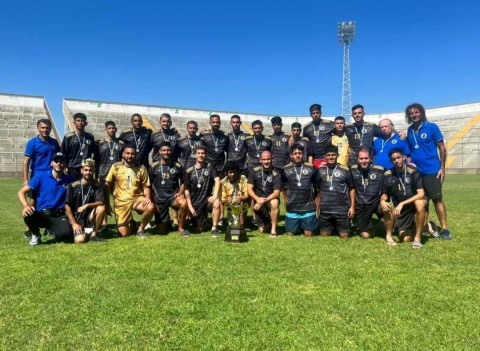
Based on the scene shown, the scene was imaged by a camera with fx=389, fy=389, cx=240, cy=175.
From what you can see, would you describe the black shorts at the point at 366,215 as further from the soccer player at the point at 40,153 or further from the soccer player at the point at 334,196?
the soccer player at the point at 40,153

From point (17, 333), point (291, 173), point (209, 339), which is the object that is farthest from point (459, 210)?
point (17, 333)

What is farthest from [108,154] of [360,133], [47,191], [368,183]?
[360,133]

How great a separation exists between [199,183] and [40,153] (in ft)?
9.85

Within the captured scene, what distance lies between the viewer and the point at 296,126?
28.6ft

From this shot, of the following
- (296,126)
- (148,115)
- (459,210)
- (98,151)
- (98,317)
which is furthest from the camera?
(148,115)

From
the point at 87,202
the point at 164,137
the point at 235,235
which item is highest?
the point at 164,137

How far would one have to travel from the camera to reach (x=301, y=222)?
24.2ft

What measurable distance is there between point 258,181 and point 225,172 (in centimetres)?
127

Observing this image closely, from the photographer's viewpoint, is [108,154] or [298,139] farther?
[298,139]

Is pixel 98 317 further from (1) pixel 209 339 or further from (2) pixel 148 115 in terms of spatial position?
(2) pixel 148 115

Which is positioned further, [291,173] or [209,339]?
[291,173]

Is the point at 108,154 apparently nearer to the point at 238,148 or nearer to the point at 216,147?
the point at 216,147

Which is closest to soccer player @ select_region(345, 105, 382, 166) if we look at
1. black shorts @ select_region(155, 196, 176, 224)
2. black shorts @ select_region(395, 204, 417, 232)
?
black shorts @ select_region(395, 204, 417, 232)

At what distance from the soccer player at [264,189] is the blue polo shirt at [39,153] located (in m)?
3.82
